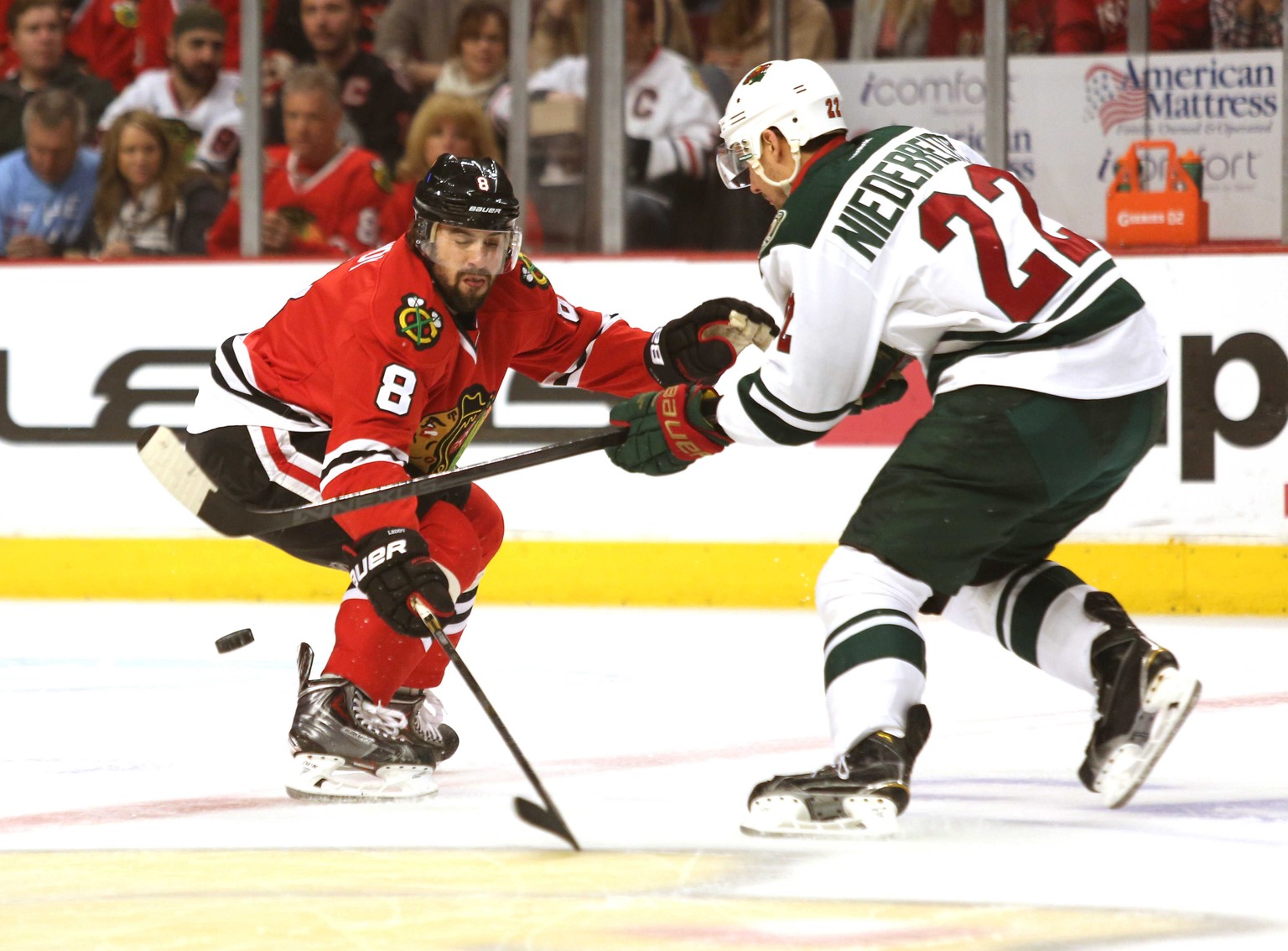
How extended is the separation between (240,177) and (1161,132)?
2792 mm

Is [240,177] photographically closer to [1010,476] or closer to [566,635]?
[566,635]

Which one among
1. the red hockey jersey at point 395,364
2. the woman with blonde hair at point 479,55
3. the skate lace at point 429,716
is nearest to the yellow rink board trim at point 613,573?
the woman with blonde hair at point 479,55

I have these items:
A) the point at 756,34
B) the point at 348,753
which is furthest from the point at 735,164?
the point at 756,34

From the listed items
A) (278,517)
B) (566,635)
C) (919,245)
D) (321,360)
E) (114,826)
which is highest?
(919,245)

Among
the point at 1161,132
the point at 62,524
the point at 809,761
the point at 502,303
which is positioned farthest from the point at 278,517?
the point at 1161,132

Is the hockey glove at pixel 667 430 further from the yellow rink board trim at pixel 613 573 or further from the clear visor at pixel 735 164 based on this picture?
the yellow rink board trim at pixel 613 573

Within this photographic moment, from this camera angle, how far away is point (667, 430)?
2.64 m

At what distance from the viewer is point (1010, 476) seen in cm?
242

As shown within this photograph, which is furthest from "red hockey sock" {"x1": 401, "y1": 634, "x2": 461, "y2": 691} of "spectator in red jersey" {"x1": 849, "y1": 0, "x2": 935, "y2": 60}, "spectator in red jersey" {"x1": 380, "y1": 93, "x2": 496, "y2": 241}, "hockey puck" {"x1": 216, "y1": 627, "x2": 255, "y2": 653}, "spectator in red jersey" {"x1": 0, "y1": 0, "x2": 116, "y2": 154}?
"spectator in red jersey" {"x1": 0, "y1": 0, "x2": 116, "y2": 154}

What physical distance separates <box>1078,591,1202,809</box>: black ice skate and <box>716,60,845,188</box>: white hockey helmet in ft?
2.63

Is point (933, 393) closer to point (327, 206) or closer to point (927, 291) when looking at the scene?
point (927, 291)

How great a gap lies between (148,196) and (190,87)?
385mm

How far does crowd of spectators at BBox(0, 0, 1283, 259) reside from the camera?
539cm

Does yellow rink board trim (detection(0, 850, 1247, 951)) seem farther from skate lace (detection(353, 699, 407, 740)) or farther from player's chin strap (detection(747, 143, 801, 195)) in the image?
player's chin strap (detection(747, 143, 801, 195))
